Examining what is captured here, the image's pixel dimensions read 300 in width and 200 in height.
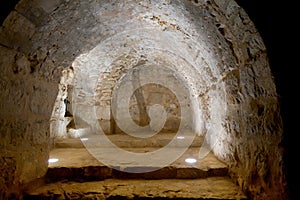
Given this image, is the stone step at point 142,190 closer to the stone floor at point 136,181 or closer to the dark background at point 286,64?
the stone floor at point 136,181

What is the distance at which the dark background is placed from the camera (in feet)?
4.50

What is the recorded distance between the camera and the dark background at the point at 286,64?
54.0 inches

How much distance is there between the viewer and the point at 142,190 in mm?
2309

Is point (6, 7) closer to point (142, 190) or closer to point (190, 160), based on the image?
point (142, 190)

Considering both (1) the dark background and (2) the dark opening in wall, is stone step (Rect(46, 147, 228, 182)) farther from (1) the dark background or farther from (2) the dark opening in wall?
(2) the dark opening in wall

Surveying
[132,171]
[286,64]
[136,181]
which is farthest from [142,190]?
[286,64]

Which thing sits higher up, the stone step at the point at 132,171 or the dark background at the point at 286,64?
the dark background at the point at 286,64

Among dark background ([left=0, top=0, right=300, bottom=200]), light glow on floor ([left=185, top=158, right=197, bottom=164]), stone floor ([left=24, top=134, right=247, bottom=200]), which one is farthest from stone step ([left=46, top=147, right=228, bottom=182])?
dark background ([left=0, top=0, right=300, bottom=200])

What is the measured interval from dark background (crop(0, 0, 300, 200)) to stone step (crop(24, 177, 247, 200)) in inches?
32.2

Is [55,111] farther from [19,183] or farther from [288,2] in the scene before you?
[288,2]

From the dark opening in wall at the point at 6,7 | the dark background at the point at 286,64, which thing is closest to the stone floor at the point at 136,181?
the dark background at the point at 286,64

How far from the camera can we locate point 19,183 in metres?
2.15

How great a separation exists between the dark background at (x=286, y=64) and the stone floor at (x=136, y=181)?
828 mm

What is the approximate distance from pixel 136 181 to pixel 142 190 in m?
0.33
